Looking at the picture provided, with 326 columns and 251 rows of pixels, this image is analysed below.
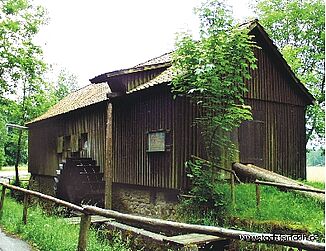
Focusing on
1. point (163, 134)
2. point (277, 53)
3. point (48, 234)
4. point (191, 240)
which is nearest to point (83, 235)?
point (48, 234)

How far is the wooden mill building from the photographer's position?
9.65 m

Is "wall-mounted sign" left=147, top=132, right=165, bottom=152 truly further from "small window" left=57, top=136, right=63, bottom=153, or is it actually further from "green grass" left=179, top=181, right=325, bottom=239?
"small window" left=57, top=136, right=63, bottom=153

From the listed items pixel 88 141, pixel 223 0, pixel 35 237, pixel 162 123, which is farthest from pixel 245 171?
pixel 88 141

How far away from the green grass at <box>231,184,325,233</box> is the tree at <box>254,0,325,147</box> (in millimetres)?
9850

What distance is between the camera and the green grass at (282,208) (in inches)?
285

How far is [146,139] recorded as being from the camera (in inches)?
418

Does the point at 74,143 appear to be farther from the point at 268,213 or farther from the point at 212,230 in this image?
the point at 212,230

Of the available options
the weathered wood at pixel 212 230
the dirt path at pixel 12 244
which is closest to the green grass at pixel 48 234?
the dirt path at pixel 12 244

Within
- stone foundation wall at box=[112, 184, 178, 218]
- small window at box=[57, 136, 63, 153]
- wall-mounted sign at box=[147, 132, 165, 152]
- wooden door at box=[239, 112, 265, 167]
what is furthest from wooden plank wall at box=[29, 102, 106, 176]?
wooden door at box=[239, 112, 265, 167]

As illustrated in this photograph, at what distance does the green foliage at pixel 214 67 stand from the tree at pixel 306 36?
385 inches

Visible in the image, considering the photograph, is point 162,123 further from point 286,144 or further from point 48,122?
point 48,122

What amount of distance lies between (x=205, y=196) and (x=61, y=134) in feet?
31.8

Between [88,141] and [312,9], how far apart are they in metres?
11.6

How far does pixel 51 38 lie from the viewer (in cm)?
2169
